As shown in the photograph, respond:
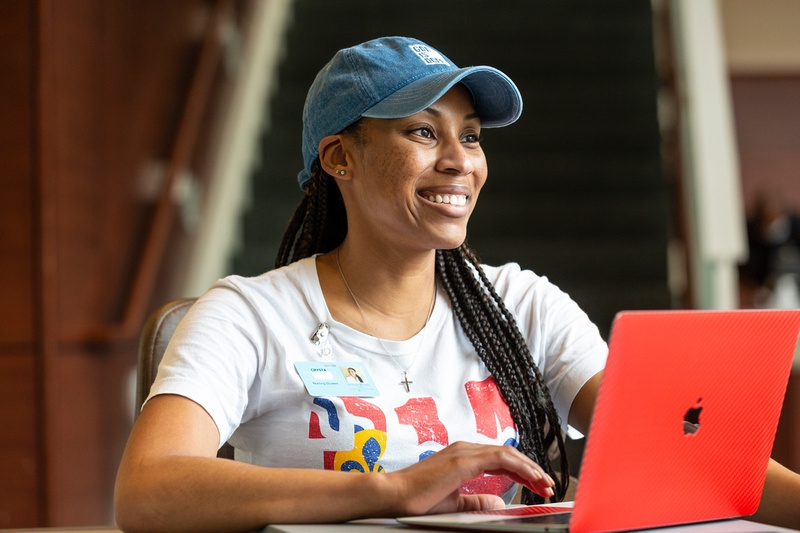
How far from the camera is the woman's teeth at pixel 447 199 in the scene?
1528 millimetres

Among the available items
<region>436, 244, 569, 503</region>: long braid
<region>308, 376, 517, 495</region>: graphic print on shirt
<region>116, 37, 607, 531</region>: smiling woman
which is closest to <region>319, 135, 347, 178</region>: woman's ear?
<region>116, 37, 607, 531</region>: smiling woman

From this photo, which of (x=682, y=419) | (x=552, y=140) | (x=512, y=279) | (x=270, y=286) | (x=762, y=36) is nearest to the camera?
(x=682, y=419)

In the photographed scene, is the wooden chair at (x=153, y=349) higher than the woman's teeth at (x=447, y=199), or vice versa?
the woman's teeth at (x=447, y=199)

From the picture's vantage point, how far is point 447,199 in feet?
5.01

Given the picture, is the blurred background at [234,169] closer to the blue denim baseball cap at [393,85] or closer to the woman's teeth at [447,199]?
the blue denim baseball cap at [393,85]

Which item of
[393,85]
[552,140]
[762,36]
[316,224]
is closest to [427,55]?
[393,85]

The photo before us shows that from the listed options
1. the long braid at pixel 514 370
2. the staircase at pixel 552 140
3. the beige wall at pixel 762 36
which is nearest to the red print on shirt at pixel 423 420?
the long braid at pixel 514 370

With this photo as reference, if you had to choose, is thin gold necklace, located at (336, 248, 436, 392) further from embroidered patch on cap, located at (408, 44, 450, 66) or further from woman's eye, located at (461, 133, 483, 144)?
embroidered patch on cap, located at (408, 44, 450, 66)

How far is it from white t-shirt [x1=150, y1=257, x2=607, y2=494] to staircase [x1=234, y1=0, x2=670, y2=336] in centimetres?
272

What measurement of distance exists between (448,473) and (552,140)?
13.5 feet

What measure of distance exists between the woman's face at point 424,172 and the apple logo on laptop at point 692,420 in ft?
1.87

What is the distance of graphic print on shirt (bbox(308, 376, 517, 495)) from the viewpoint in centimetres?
143

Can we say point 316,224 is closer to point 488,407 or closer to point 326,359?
point 326,359

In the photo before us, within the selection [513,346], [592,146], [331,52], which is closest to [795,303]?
[592,146]
